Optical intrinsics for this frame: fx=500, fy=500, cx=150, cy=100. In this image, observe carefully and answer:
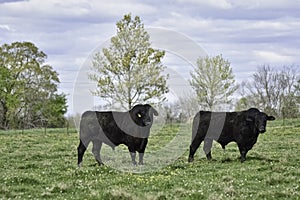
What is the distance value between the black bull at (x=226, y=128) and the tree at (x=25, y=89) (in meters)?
45.1

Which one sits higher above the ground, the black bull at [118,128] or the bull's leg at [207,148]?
the black bull at [118,128]

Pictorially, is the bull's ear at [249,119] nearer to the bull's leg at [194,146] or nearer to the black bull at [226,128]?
the black bull at [226,128]

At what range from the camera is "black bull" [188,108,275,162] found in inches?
766

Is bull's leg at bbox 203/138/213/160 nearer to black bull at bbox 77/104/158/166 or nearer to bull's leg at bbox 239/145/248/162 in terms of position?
bull's leg at bbox 239/145/248/162

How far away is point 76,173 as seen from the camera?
15555 millimetres

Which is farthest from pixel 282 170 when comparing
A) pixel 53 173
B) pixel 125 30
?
pixel 125 30

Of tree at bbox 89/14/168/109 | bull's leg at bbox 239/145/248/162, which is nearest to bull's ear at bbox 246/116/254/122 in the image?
bull's leg at bbox 239/145/248/162

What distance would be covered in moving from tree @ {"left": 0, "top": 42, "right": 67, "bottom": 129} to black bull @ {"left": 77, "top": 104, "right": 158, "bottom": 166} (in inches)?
1734

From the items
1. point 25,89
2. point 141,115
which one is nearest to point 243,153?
point 141,115

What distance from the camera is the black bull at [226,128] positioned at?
19469 millimetres

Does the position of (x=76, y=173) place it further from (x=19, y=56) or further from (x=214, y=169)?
(x=19, y=56)

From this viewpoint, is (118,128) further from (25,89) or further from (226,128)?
(25,89)

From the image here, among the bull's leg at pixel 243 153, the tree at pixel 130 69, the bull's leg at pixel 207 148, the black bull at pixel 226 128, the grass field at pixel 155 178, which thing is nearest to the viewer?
the grass field at pixel 155 178

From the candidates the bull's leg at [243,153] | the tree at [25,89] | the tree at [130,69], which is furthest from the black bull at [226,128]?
the tree at [25,89]
